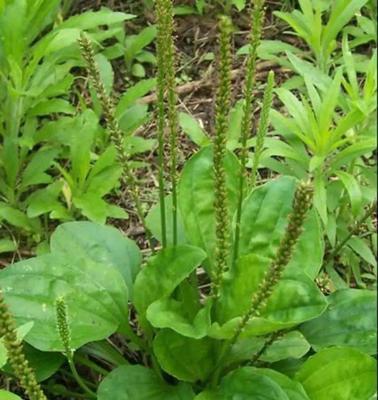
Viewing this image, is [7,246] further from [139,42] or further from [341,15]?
[341,15]

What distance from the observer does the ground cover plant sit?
1979 millimetres

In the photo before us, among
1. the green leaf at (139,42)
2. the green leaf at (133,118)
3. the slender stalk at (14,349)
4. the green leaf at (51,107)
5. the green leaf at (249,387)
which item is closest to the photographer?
the slender stalk at (14,349)

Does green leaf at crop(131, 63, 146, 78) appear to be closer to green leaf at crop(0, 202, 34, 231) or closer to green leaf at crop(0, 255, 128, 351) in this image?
green leaf at crop(0, 202, 34, 231)

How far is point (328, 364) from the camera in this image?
7.09ft

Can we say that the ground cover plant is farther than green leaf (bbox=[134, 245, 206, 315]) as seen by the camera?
No

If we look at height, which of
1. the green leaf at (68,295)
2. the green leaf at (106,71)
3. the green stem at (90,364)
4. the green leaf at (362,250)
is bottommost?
the green stem at (90,364)

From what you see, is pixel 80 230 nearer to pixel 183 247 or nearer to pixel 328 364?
pixel 183 247

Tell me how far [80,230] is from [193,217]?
355 mm

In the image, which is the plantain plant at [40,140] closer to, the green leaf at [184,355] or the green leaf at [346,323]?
the green leaf at [184,355]

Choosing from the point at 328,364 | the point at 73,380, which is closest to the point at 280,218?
the point at 328,364

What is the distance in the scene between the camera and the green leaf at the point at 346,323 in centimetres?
225

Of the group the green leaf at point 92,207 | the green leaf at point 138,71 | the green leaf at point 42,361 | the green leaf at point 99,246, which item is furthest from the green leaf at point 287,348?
the green leaf at point 138,71

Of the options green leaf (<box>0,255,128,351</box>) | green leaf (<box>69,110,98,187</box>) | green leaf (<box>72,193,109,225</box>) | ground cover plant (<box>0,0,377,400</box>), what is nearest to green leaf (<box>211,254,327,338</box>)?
ground cover plant (<box>0,0,377,400</box>)

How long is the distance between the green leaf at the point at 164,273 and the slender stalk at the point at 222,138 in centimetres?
24
